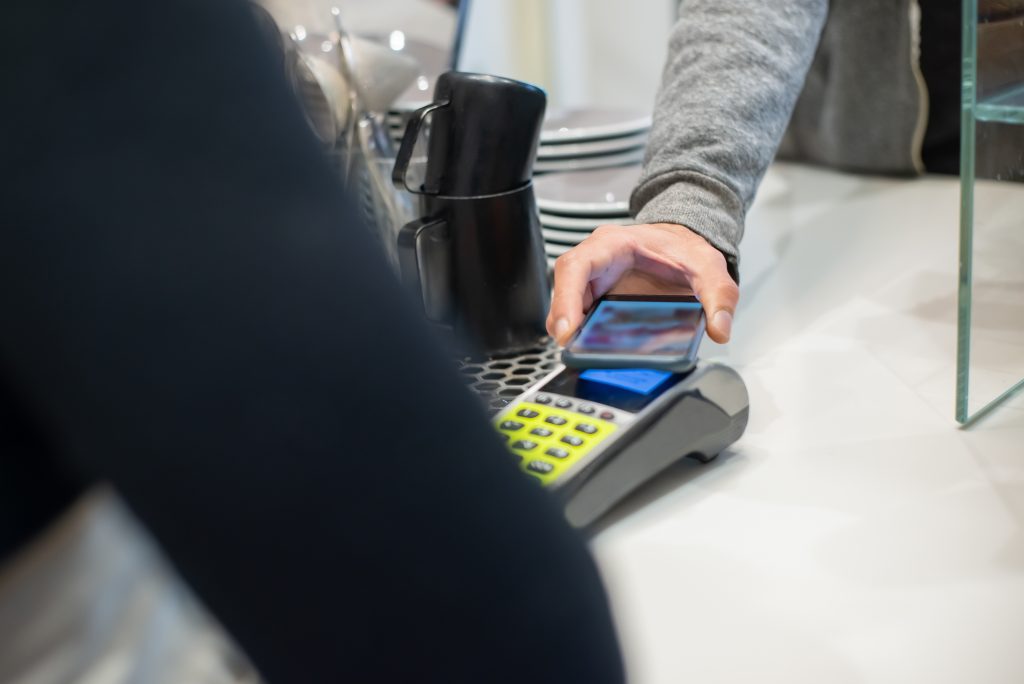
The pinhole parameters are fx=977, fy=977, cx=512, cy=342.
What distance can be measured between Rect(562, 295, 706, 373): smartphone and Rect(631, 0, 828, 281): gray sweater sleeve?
9 centimetres

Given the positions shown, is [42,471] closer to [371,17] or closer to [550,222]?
[550,222]

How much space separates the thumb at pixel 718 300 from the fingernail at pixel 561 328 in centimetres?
8

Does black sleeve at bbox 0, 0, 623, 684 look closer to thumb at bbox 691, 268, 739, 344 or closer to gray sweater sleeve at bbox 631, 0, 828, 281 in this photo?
thumb at bbox 691, 268, 739, 344

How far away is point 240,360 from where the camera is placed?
0.21m

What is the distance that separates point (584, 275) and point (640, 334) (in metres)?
0.08

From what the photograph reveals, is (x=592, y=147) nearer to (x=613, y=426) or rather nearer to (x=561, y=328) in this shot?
(x=561, y=328)

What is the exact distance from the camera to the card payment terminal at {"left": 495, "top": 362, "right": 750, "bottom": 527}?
465mm

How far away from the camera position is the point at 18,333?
0.20 m

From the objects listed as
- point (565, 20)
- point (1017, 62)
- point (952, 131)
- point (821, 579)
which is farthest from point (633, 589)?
point (565, 20)

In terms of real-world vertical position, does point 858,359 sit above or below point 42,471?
below

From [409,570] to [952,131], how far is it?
90 cm

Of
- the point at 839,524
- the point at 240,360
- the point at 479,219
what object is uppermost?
Result: the point at 240,360

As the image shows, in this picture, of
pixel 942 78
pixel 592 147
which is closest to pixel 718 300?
pixel 592 147

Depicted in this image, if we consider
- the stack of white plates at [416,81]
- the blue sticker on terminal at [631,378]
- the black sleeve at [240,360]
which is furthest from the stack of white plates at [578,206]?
the black sleeve at [240,360]
